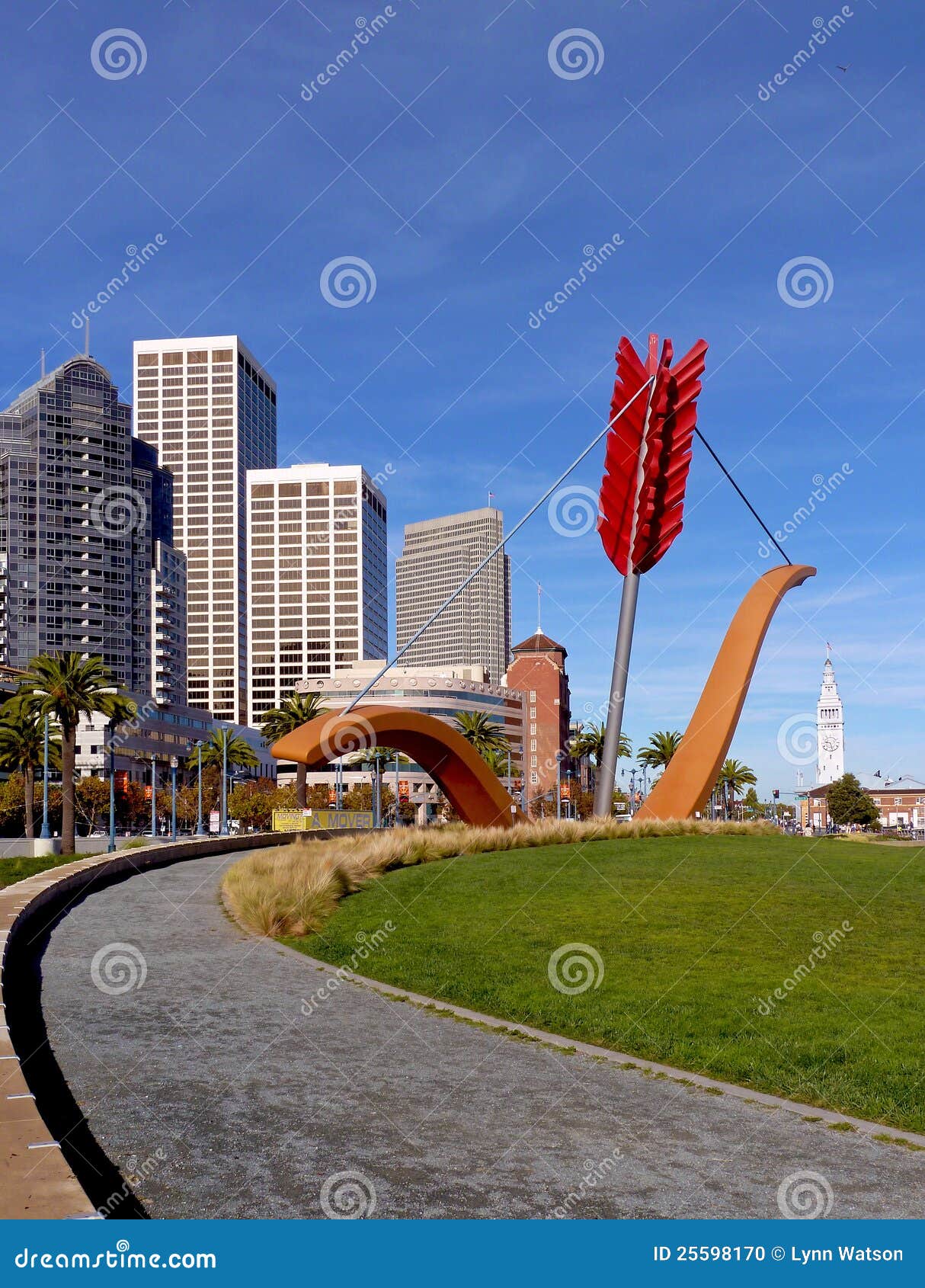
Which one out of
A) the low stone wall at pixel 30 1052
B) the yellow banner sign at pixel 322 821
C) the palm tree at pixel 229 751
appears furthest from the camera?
the palm tree at pixel 229 751

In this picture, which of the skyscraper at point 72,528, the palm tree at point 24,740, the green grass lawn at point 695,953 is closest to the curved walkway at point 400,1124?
the green grass lawn at point 695,953

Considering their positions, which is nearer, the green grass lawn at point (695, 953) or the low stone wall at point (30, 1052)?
the low stone wall at point (30, 1052)

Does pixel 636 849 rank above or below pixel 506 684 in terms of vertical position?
below

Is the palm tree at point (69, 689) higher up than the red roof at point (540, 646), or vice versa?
the red roof at point (540, 646)

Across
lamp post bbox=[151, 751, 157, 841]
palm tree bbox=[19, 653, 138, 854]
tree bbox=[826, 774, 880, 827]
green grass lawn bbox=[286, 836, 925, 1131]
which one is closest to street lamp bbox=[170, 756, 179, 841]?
lamp post bbox=[151, 751, 157, 841]

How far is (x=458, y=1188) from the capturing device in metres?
6.04

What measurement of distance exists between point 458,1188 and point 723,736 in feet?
84.3

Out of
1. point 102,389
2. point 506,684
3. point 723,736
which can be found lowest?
point 723,736

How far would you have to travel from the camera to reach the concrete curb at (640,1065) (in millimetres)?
7562

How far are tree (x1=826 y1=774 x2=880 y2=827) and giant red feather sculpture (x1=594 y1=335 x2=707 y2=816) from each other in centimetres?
9680

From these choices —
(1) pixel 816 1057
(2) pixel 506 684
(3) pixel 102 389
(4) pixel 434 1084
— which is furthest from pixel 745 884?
(3) pixel 102 389

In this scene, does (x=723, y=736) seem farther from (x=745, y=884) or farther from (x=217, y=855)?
(x=217, y=855)

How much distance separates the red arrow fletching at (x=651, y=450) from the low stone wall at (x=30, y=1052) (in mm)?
16567

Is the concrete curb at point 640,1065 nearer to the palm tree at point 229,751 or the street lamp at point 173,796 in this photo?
the street lamp at point 173,796
